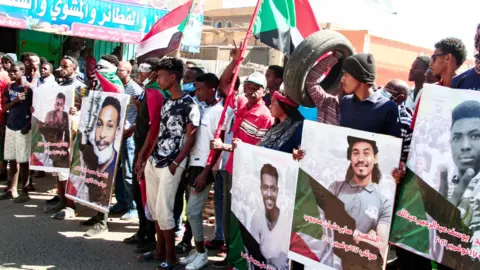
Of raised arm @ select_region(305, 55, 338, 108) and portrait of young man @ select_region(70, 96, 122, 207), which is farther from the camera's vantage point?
portrait of young man @ select_region(70, 96, 122, 207)

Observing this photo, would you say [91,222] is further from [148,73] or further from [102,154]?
[148,73]

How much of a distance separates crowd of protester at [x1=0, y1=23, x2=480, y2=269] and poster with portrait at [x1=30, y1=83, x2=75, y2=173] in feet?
0.56

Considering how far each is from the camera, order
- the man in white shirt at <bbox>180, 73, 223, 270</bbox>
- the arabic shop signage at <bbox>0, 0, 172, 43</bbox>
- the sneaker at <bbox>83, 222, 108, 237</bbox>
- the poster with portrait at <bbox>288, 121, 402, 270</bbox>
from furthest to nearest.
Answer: the arabic shop signage at <bbox>0, 0, 172, 43</bbox>
the sneaker at <bbox>83, 222, 108, 237</bbox>
the man in white shirt at <bbox>180, 73, 223, 270</bbox>
the poster with portrait at <bbox>288, 121, 402, 270</bbox>

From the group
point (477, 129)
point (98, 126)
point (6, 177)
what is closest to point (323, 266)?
point (477, 129)

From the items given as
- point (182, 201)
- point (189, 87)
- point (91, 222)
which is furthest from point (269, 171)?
point (91, 222)

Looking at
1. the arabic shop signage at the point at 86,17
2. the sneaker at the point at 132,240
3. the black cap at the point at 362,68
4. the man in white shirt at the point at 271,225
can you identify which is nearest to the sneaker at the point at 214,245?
the sneaker at the point at 132,240

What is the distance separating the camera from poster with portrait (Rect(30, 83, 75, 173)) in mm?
6137

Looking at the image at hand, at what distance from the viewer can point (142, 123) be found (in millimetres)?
5070

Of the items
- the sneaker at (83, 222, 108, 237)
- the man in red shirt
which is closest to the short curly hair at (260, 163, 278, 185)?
the man in red shirt

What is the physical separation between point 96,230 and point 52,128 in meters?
1.64

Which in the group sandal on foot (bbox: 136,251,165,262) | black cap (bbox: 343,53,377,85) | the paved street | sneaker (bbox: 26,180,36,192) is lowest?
the paved street

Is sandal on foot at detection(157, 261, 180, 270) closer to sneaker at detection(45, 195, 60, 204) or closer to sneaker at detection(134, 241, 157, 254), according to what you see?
sneaker at detection(134, 241, 157, 254)

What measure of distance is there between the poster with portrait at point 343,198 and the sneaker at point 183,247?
1798 millimetres

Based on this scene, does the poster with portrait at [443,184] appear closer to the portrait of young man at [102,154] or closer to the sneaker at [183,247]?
the sneaker at [183,247]
